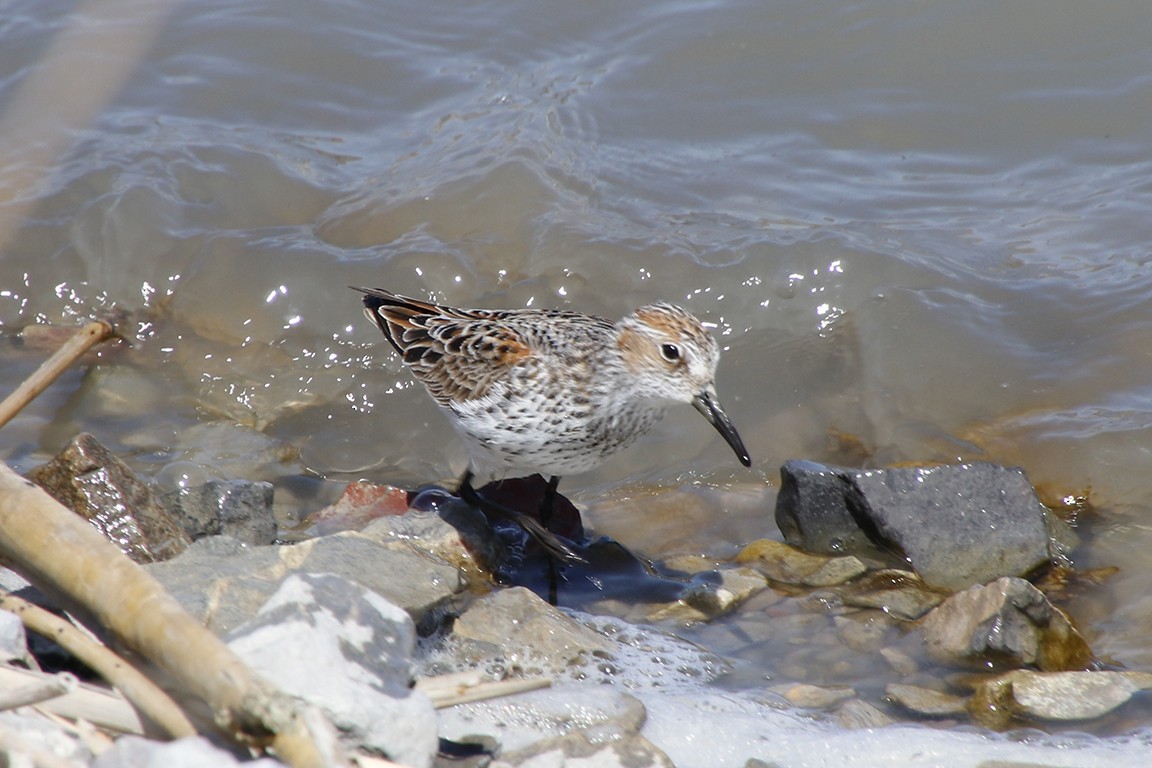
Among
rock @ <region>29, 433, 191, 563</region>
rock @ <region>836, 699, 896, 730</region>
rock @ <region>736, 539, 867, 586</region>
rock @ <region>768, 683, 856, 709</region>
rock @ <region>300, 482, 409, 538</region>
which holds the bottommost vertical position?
rock @ <region>736, 539, 867, 586</region>

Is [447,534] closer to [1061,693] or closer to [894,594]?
[894,594]

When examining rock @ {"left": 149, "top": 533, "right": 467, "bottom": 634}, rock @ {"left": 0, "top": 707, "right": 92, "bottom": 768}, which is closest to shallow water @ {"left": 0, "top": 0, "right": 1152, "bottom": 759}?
rock @ {"left": 149, "top": 533, "right": 467, "bottom": 634}

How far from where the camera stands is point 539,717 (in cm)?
453

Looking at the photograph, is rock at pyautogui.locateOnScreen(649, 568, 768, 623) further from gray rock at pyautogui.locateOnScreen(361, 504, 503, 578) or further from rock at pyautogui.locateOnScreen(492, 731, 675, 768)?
rock at pyautogui.locateOnScreen(492, 731, 675, 768)

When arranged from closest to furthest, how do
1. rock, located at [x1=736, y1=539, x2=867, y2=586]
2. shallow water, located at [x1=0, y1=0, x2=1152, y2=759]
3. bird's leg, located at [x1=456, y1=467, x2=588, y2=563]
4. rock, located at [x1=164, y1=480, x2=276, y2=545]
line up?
rock, located at [x1=164, y1=480, x2=276, y2=545] < rock, located at [x1=736, y1=539, x2=867, y2=586] < bird's leg, located at [x1=456, y1=467, x2=588, y2=563] < shallow water, located at [x1=0, y1=0, x2=1152, y2=759]

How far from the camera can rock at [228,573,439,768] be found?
3527 mm

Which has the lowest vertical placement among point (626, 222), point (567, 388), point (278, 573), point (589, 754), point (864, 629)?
point (864, 629)

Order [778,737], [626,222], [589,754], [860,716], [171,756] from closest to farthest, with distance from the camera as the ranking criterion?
[171,756]
[589,754]
[778,737]
[860,716]
[626,222]

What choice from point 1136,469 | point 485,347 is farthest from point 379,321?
point 1136,469

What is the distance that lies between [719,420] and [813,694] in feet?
4.50

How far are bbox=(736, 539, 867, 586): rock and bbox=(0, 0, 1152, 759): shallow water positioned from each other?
1.15 feet

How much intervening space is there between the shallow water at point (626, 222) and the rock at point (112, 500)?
58.8 inches

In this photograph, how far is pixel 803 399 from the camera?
794 cm

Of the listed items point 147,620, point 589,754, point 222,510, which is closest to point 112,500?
point 222,510
